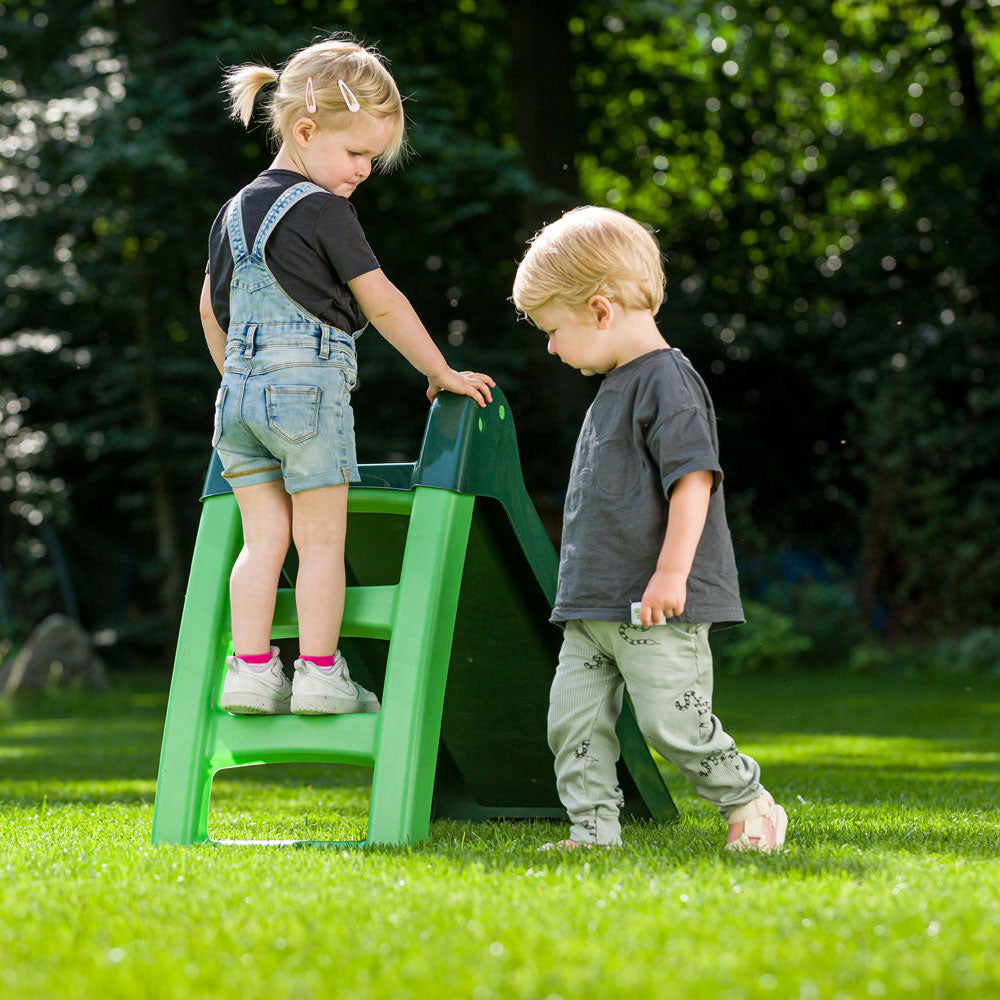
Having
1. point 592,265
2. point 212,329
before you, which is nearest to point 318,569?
point 212,329

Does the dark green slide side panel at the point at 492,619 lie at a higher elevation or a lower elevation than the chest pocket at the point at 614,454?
lower

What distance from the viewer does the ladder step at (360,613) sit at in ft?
10.6

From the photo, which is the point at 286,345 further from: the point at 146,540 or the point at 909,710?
the point at 146,540

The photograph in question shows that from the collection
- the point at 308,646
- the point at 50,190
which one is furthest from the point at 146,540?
the point at 308,646

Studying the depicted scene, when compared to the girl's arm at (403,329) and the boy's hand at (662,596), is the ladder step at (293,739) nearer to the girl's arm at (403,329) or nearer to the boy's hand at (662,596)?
the boy's hand at (662,596)

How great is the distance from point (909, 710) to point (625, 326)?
6233mm

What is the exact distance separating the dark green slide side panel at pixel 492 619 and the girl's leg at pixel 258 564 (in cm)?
19

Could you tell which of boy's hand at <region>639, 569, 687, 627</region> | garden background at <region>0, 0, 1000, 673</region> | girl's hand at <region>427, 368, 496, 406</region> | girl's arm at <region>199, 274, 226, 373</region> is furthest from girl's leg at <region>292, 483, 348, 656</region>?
garden background at <region>0, 0, 1000, 673</region>

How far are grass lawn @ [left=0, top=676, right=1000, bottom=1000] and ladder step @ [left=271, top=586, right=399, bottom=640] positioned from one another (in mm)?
517

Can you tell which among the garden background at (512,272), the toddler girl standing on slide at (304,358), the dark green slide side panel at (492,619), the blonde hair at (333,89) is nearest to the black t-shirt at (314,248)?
the toddler girl standing on slide at (304,358)

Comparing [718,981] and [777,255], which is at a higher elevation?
[777,255]

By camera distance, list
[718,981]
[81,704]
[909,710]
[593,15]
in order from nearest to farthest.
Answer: [718,981] < [909,710] < [81,704] < [593,15]

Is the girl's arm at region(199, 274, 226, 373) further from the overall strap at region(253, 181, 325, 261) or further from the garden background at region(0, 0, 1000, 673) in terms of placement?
the garden background at region(0, 0, 1000, 673)

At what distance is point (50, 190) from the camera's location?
471 inches
